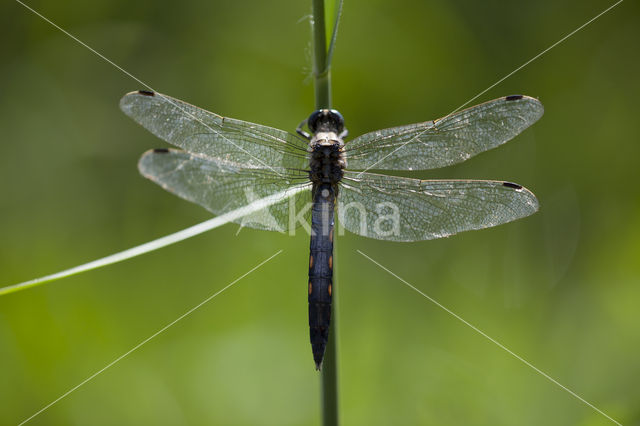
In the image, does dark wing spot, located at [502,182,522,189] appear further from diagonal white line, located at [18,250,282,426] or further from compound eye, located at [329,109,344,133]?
diagonal white line, located at [18,250,282,426]

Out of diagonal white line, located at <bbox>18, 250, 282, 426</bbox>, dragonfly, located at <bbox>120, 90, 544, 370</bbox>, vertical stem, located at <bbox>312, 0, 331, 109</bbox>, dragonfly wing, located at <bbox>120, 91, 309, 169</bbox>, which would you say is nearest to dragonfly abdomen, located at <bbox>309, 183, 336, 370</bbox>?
dragonfly, located at <bbox>120, 90, 544, 370</bbox>

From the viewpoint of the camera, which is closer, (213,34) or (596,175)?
(596,175)

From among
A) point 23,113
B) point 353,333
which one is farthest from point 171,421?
point 23,113

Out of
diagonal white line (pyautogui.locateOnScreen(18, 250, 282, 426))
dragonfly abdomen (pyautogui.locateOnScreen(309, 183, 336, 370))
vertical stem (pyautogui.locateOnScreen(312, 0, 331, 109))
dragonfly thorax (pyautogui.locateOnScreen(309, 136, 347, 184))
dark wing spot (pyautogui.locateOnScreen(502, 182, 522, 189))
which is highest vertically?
vertical stem (pyautogui.locateOnScreen(312, 0, 331, 109))

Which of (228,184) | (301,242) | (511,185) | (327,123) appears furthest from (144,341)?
(511,185)

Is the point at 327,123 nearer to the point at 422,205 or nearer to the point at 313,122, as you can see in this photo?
the point at 313,122

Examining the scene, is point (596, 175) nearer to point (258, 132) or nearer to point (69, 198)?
point (258, 132)

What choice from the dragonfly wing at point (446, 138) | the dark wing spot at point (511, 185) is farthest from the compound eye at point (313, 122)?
the dark wing spot at point (511, 185)
